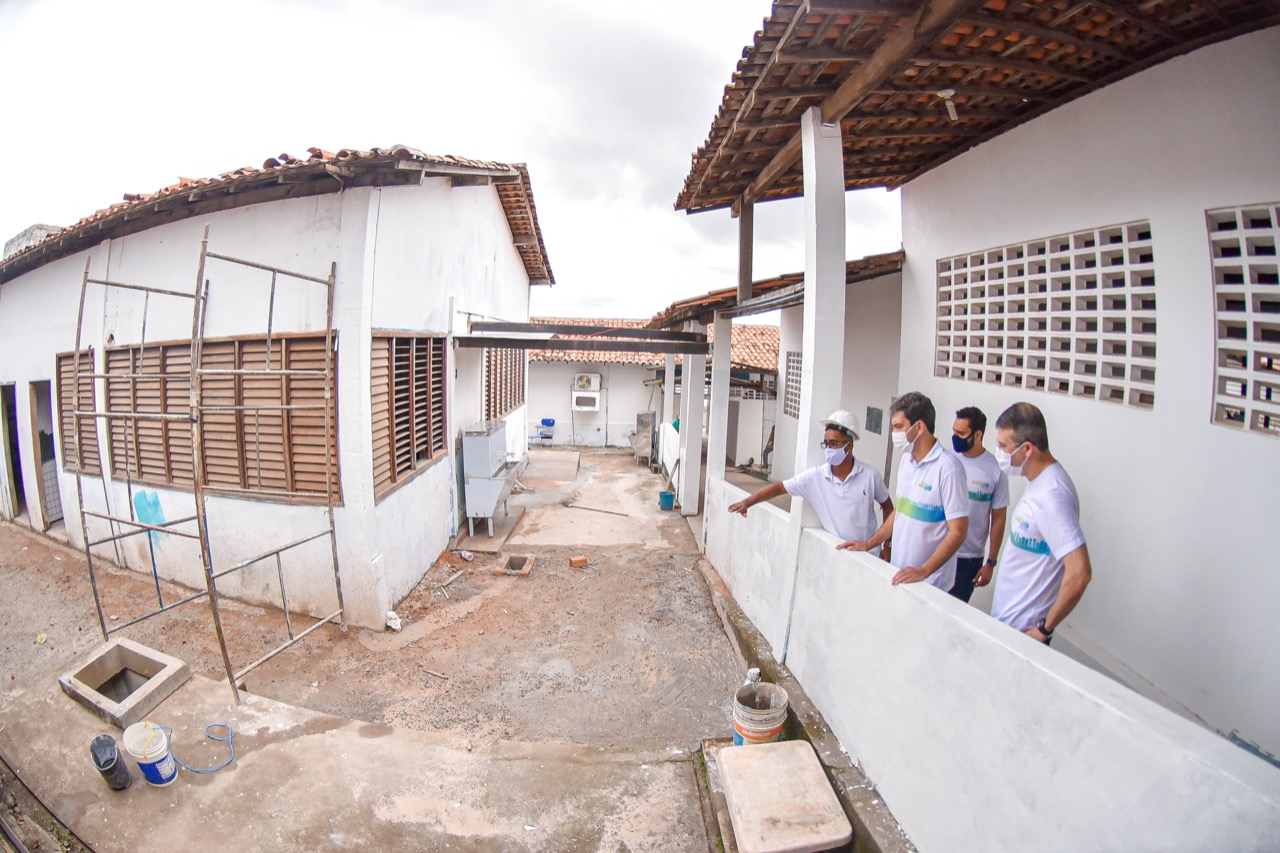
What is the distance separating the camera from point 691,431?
31.4 ft

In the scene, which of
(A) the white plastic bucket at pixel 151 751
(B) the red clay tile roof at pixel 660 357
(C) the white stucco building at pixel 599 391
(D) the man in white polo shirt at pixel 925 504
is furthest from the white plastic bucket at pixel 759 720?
(B) the red clay tile roof at pixel 660 357

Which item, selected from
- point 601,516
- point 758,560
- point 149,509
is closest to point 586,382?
point 601,516

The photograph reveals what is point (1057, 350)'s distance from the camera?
163 inches

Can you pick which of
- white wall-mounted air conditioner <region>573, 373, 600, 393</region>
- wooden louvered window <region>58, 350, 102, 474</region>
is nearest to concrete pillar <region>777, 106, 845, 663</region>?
wooden louvered window <region>58, 350, 102, 474</region>

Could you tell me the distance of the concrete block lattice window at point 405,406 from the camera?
231 inches

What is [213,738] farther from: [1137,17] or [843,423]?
[1137,17]

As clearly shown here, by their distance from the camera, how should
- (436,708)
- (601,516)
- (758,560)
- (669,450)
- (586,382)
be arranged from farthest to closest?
(586,382), (669,450), (601,516), (758,560), (436,708)

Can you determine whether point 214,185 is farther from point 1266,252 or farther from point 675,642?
point 1266,252

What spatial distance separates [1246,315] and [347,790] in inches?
220

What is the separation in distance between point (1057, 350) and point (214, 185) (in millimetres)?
7204

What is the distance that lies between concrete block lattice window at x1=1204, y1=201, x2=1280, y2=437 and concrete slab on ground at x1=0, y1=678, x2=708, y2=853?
361cm

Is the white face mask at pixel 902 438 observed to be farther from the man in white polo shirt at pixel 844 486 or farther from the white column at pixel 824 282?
the white column at pixel 824 282

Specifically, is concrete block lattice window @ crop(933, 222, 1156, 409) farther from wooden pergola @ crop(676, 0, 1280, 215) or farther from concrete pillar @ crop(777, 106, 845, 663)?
concrete pillar @ crop(777, 106, 845, 663)

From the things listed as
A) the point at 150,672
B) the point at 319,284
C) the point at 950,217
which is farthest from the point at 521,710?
the point at 950,217
